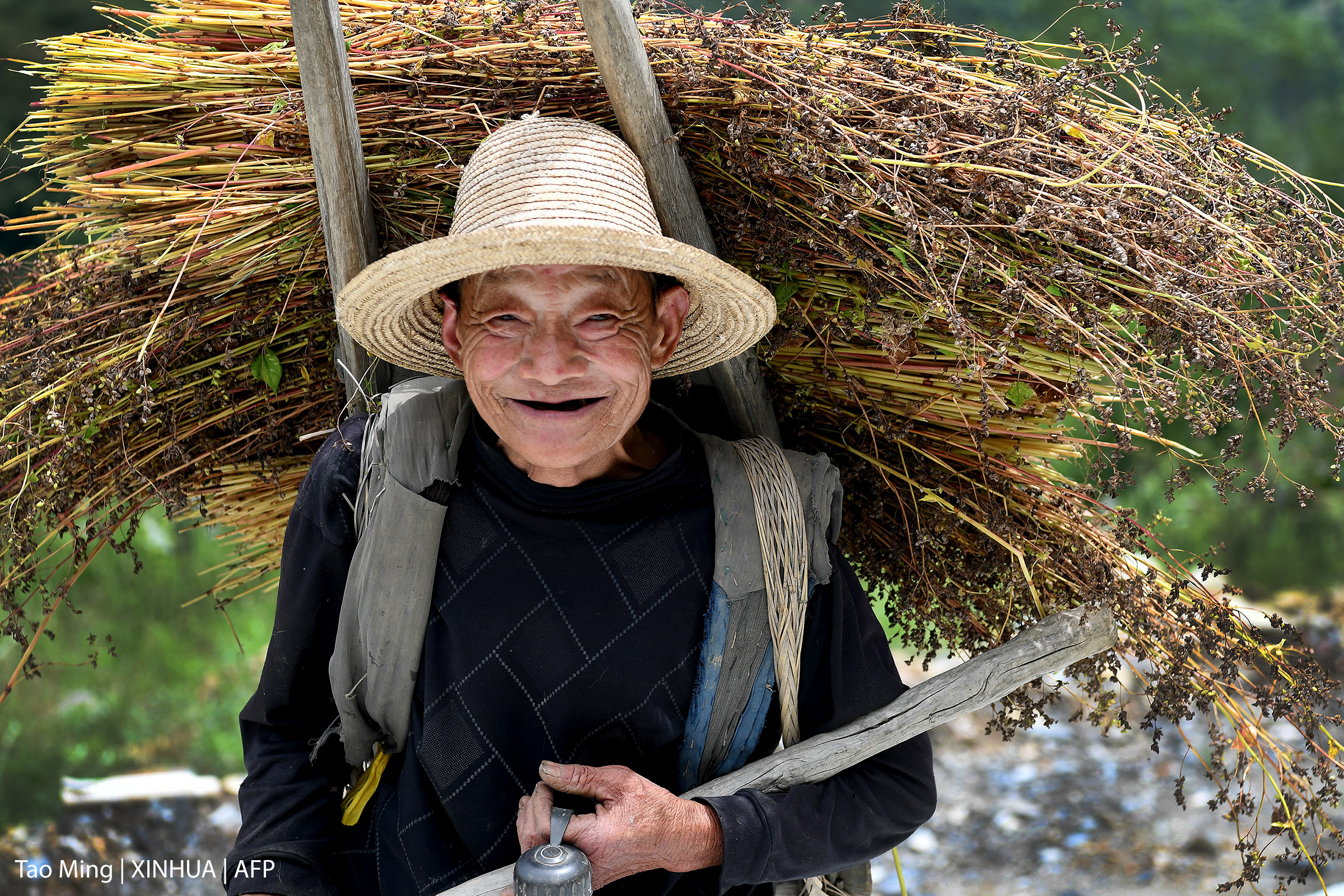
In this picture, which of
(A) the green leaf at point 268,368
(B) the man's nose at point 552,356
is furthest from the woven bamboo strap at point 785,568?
(A) the green leaf at point 268,368

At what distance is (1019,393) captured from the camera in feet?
5.20

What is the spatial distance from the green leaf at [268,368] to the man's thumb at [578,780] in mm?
819

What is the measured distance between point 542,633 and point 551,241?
577 millimetres

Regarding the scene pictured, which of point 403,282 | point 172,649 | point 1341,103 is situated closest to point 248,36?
point 403,282

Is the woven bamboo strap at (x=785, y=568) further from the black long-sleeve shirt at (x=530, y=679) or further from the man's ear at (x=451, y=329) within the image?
the man's ear at (x=451, y=329)

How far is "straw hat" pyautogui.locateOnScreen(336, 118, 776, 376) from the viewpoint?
1.33 metres

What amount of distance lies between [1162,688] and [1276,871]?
2.94 m

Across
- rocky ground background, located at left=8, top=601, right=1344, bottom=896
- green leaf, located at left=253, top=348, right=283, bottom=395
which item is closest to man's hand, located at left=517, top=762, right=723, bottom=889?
green leaf, located at left=253, top=348, right=283, bottom=395

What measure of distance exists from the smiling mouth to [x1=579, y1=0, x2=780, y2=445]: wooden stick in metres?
0.30

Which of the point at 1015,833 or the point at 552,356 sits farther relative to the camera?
the point at 1015,833

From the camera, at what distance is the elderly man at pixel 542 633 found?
1474 millimetres

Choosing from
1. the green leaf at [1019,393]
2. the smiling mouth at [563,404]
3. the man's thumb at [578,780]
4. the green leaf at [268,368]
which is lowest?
the man's thumb at [578,780]

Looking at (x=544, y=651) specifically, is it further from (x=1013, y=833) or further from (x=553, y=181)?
(x=1013, y=833)

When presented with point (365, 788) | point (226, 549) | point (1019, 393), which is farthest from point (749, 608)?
point (226, 549)
